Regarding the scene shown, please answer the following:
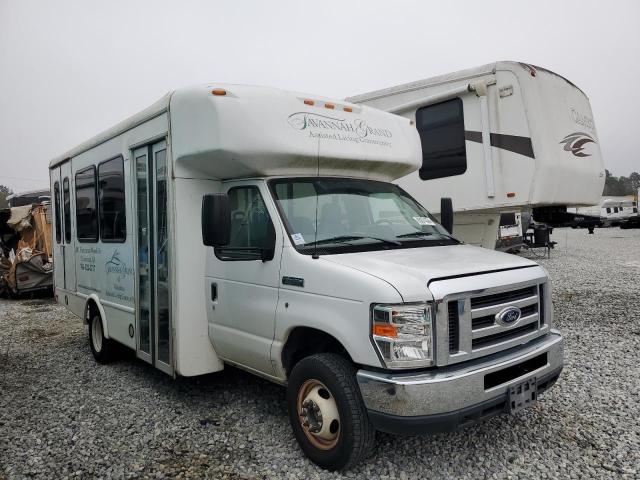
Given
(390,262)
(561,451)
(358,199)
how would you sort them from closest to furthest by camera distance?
(390,262)
(561,451)
(358,199)

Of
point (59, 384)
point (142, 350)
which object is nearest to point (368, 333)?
point (142, 350)

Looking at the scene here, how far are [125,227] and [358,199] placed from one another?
272 cm

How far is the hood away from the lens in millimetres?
Answer: 3225

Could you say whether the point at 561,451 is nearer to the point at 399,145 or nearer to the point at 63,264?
the point at 399,145

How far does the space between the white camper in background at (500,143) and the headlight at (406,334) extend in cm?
389

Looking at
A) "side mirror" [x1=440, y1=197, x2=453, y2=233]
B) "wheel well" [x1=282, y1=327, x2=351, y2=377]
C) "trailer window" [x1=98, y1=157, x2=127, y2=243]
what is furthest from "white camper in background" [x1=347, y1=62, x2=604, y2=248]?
"trailer window" [x1=98, y1=157, x2=127, y2=243]

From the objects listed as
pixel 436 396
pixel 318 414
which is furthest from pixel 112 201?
pixel 436 396

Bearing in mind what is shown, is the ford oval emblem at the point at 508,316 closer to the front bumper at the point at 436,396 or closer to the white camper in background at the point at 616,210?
the front bumper at the point at 436,396

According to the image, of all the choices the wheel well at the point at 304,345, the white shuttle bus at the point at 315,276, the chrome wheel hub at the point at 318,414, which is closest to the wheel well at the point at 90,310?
the white shuttle bus at the point at 315,276

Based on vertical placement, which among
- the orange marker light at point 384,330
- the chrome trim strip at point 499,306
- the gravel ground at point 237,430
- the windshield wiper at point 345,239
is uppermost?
the windshield wiper at point 345,239

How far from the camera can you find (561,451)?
151 inches

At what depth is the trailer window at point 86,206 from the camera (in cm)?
642

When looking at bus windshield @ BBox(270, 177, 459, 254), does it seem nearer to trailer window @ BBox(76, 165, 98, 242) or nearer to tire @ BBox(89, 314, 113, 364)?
trailer window @ BBox(76, 165, 98, 242)

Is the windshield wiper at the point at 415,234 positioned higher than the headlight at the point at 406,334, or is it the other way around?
the windshield wiper at the point at 415,234
